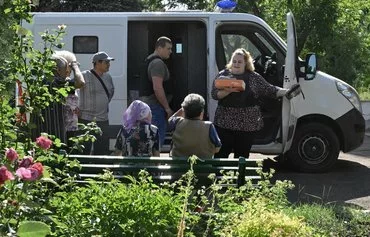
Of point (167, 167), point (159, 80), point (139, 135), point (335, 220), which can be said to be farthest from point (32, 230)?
point (159, 80)

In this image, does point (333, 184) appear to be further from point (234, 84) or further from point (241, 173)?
point (241, 173)

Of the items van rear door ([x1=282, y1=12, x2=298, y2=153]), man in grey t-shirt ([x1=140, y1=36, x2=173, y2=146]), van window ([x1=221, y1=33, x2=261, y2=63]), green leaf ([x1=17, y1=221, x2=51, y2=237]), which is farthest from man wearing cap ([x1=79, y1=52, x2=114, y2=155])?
green leaf ([x1=17, y1=221, x2=51, y2=237])

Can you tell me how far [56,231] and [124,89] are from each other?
6.05 meters

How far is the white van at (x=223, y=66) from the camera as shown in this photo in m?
9.71

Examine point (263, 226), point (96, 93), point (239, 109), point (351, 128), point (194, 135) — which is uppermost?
point (96, 93)

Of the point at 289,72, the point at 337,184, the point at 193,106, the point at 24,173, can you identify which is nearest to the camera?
the point at 24,173

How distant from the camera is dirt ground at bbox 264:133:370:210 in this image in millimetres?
8289

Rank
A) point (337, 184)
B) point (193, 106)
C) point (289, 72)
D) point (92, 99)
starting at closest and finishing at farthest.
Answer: point (193, 106), point (92, 99), point (289, 72), point (337, 184)

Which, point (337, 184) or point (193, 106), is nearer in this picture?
point (193, 106)

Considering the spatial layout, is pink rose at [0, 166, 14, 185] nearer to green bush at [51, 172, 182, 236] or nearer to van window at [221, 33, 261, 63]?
green bush at [51, 172, 182, 236]

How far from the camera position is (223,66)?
982 centimetres

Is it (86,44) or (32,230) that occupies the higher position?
(86,44)

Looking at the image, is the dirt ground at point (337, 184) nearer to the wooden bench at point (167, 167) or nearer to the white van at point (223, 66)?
the white van at point (223, 66)

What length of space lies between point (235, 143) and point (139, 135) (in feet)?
6.25
